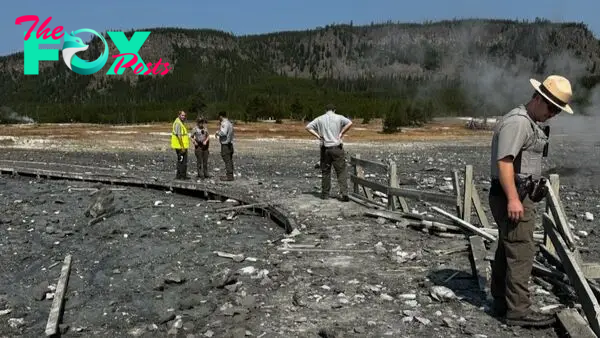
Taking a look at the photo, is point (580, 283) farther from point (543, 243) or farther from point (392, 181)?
point (392, 181)

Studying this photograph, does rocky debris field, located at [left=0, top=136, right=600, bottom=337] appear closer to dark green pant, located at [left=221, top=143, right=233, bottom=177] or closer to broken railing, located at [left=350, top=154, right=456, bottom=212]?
broken railing, located at [left=350, top=154, right=456, bottom=212]

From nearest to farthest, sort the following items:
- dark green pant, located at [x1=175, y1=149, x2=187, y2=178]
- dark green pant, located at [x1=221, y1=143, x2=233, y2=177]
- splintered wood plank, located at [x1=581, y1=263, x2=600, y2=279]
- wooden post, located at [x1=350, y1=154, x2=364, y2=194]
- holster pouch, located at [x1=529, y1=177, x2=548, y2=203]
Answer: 1. holster pouch, located at [x1=529, y1=177, x2=548, y2=203]
2. splintered wood plank, located at [x1=581, y1=263, x2=600, y2=279]
3. wooden post, located at [x1=350, y1=154, x2=364, y2=194]
4. dark green pant, located at [x1=221, y1=143, x2=233, y2=177]
5. dark green pant, located at [x1=175, y1=149, x2=187, y2=178]

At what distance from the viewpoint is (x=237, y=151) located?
31.5 m

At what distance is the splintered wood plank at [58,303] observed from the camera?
589 cm

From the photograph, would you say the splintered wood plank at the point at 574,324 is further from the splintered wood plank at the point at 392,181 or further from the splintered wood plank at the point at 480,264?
the splintered wood plank at the point at 392,181

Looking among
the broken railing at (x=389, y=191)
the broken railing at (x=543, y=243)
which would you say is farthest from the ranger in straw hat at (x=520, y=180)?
the broken railing at (x=389, y=191)

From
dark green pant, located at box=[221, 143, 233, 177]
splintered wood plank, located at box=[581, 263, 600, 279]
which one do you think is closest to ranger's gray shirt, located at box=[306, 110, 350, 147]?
dark green pant, located at box=[221, 143, 233, 177]

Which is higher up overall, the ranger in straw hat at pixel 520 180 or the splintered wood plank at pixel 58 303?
the ranger in straw hat at pixel 520 180

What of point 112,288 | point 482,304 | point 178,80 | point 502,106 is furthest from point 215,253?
point 178,80

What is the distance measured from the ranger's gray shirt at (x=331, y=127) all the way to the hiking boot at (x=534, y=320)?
6.61m

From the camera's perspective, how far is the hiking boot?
5062 millimetres

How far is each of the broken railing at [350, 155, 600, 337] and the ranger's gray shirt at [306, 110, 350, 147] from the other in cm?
87

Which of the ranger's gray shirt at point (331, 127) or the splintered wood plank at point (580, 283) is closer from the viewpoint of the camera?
the splintered wood plank at point (580, 283)

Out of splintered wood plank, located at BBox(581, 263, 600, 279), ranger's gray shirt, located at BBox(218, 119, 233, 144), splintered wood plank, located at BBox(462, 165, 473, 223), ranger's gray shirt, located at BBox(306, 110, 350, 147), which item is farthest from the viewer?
ranger's gray shirt, located at BBox(218, 119, 233, 144)
